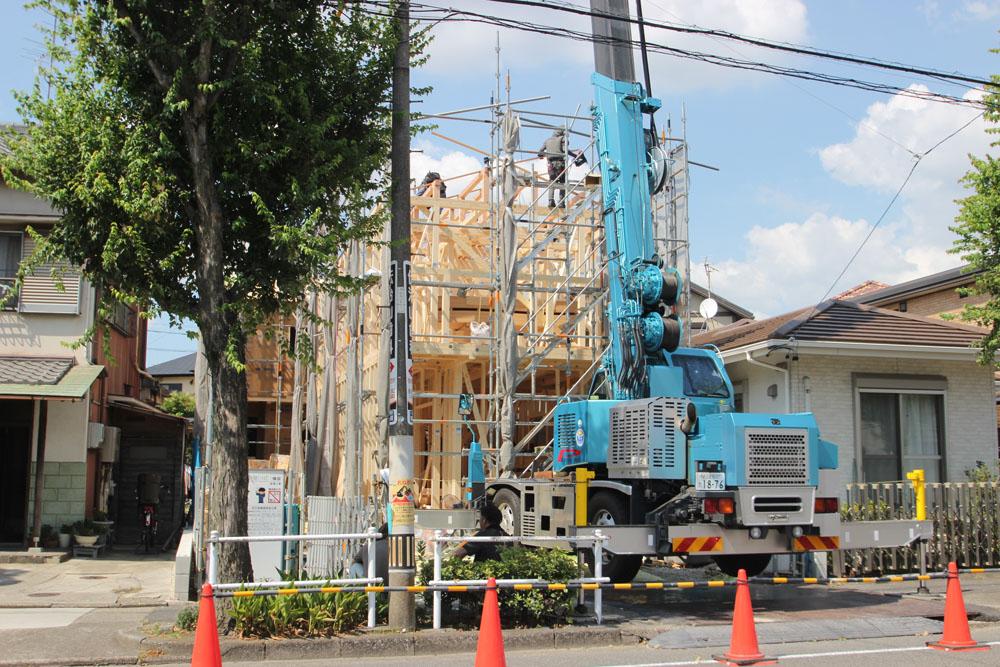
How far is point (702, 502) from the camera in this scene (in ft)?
38.1

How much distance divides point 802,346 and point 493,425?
609 centimetres

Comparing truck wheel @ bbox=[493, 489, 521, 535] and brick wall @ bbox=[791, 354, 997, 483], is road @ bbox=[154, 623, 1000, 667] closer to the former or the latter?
truck wheel @ bbox=[493, 489, 521, 535]

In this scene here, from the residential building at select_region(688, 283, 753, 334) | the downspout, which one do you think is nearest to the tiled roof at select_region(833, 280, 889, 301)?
the residential building at select_region(688, 283, 753, 334)

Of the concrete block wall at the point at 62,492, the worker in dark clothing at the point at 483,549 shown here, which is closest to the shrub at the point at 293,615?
the worker in dark clothing at the point at 483,549

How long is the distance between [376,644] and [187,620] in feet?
6.53

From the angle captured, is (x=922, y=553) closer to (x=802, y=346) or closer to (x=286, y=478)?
(x=802, y=346)

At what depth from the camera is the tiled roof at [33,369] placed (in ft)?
52.0

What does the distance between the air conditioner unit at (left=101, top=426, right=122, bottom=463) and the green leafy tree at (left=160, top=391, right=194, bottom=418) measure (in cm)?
1826

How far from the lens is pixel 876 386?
16.2 m

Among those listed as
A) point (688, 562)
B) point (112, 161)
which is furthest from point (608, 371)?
point (112, 161)

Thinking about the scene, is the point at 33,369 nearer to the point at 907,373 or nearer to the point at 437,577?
the point at 437,577

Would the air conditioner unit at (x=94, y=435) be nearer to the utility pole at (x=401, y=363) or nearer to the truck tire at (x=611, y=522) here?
the truck tire at (x=611, y=522)

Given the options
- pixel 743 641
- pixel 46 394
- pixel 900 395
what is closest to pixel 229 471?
pixel 743 641

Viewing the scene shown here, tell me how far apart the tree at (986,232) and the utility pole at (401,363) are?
394 inches
